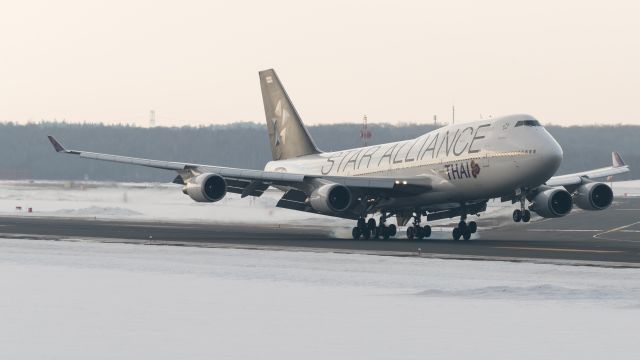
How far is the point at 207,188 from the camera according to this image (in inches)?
1934

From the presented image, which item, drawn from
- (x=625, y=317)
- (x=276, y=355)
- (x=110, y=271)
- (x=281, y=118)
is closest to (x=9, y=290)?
(x=110, y=271)

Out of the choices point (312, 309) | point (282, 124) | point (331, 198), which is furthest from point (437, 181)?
point (312, 309)

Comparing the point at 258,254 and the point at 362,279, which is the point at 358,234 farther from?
the point at 362,279

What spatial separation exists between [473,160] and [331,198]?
6.22 meters

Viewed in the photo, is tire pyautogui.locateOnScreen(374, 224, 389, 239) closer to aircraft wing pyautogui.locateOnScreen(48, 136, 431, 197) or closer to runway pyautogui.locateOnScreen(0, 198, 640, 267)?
runway pyautogui.locateOnScreen(0, 198, 640, 267)

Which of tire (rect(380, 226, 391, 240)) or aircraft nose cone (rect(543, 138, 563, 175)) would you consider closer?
aircraft nose cone (rect(543, 138, 563, 175))

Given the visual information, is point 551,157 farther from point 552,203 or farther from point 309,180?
point 309,180

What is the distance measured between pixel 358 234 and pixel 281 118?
37.9 feet

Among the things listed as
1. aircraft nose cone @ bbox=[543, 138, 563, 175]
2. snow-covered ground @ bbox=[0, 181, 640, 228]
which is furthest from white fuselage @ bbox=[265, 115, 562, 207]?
snow-covered ground @ bbox=[0, 181, 640, 228]

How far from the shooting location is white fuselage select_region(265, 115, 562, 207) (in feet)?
148

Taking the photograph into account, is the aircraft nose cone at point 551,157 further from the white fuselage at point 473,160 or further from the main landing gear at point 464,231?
the main landing gear at point 464,231

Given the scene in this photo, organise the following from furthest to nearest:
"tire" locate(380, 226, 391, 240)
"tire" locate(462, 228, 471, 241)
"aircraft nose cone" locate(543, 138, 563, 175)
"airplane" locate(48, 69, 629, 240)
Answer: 1. "tire" locate(380, 226, 391, 240)
2. "tire" locate(462, 228, 471, 241)
3. "airplane" locate(48, 69, 629, 240)
4. "aircraft nose cone" locate(543, 138, 563, 175)

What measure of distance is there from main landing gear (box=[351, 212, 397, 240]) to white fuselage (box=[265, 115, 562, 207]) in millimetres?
1539

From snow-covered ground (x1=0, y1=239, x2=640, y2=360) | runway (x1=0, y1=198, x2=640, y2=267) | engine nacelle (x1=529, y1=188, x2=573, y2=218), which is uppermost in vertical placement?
engine nacelle (x1=529, y1=188, x2=573, y2=218)
